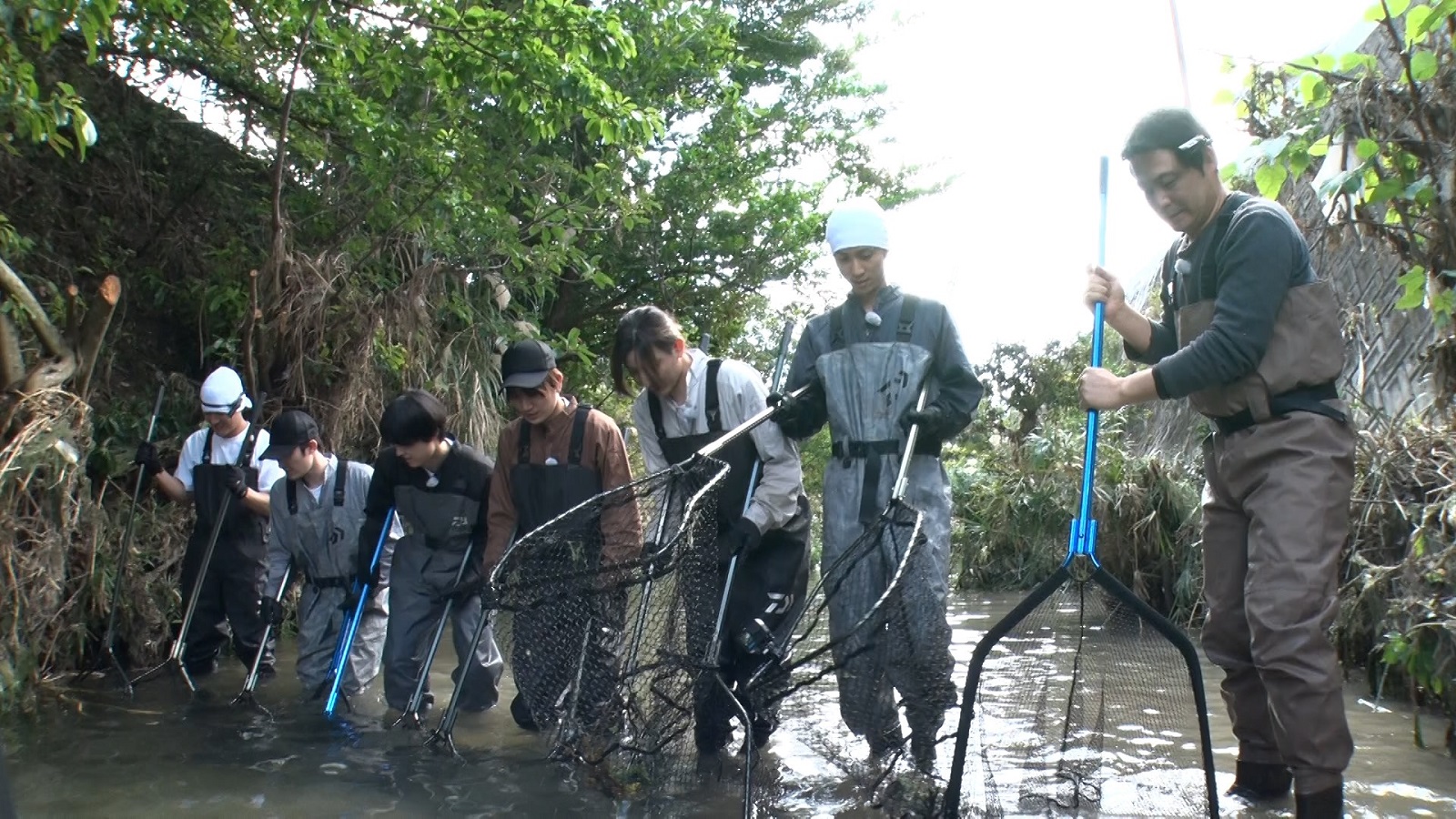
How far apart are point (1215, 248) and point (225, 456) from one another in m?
6.10

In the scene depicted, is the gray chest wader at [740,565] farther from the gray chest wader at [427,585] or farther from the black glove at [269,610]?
the black glove at [269,610]

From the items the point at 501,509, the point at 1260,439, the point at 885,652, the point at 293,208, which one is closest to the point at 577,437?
the point at 501,509

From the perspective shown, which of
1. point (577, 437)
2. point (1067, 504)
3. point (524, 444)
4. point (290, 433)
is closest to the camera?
point (577, 437)

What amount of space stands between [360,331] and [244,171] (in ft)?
5.82

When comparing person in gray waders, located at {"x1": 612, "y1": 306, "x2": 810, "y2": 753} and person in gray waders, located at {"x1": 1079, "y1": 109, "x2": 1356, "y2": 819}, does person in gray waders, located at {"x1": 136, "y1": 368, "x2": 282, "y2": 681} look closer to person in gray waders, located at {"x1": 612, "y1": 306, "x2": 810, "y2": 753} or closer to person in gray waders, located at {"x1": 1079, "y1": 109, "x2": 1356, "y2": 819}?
person in gray waders, located at {"x1": 612, "y1": 306, "x2": 810, "y2": 753}

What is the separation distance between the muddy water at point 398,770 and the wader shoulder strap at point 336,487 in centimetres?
110

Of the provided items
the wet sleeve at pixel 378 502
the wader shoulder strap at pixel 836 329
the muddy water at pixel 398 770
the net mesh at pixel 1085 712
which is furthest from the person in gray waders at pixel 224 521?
the net mesh at pixel 1085 712

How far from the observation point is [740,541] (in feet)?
15.5

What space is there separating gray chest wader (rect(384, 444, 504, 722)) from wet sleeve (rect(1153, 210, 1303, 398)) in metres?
3.72

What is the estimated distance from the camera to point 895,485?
420cm

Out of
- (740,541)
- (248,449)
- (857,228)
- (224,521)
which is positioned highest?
(857,228)

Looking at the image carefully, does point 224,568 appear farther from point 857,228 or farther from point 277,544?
point 857,228

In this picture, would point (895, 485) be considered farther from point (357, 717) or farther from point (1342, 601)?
point (357, 717)

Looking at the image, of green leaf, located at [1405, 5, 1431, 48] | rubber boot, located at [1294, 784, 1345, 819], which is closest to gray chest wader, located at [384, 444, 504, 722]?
rubber boot, located at [1294, 784, 1345, 819]
